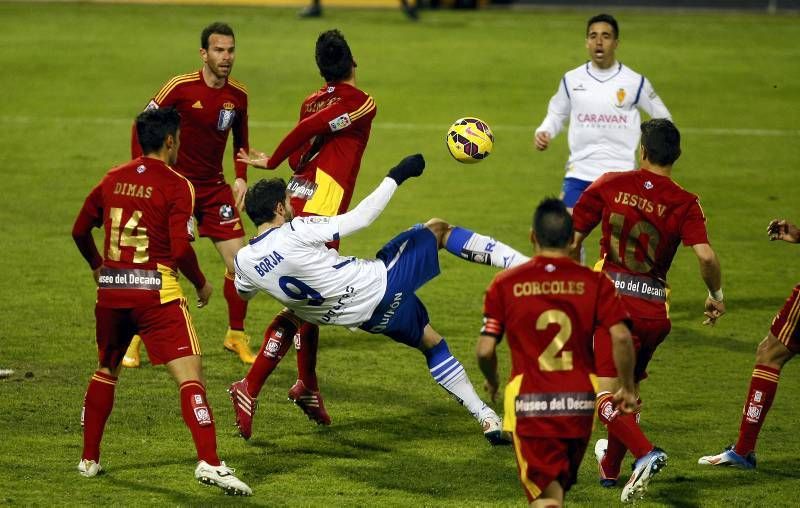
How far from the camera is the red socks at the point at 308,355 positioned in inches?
386

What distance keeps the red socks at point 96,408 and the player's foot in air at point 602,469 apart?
3.22m

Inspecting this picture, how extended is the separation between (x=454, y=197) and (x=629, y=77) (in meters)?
6.59

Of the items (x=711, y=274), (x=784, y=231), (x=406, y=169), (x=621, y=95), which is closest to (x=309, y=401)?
(x=406, y=169)

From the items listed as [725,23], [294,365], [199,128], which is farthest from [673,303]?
[725,23]

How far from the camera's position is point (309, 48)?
2886 centimetres

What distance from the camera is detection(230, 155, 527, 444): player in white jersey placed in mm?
8461

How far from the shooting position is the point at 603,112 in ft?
40.8

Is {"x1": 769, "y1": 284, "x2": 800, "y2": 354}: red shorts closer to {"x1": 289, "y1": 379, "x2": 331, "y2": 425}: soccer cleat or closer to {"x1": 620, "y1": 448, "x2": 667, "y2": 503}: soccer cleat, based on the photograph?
{"x1": 620, "y1": 448, "x2": 667, "y2": 503}: soccer cleat

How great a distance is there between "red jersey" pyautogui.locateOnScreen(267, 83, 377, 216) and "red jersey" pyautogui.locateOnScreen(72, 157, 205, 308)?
167 centimetres

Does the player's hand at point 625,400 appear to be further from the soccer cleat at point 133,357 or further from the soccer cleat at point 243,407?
the soccer cleat at point 133,357

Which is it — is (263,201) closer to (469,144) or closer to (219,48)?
(469,144)

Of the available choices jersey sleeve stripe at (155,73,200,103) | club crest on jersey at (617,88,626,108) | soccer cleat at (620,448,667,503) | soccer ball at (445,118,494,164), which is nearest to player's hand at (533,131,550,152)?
club crest on jersey at (617,88,626,108)

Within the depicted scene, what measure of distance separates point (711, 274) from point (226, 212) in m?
4.84

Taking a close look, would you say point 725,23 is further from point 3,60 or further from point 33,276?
point 33,276
